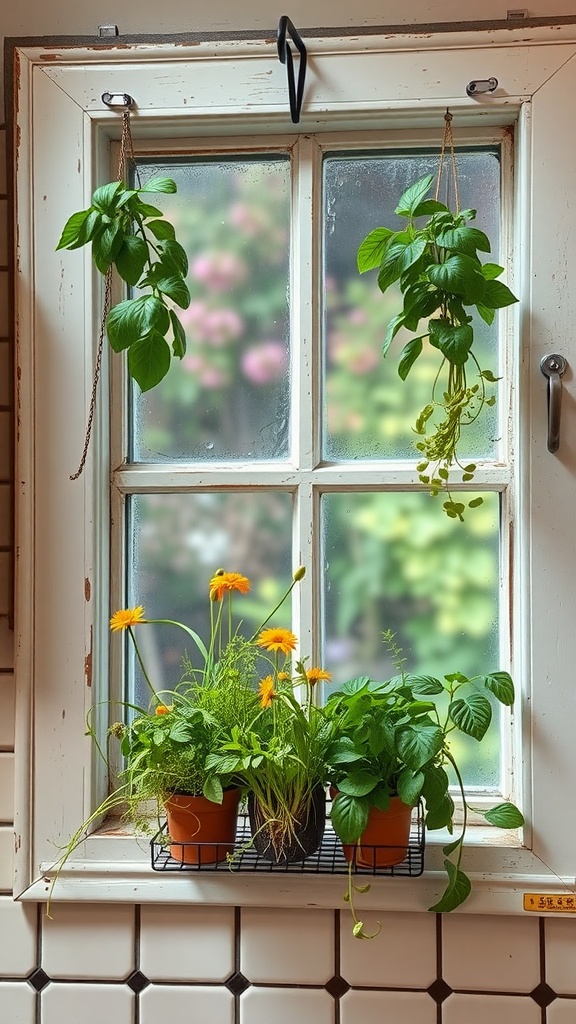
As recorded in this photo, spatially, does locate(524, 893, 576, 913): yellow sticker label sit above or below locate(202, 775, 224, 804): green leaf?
below

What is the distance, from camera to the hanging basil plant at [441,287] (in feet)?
3.86

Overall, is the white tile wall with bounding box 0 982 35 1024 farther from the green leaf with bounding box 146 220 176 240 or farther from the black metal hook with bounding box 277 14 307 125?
the black metal hook with bounding box 277 14 307 125

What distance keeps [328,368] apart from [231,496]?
28 cm

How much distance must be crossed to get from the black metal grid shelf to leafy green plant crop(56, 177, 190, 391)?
27.3 inches

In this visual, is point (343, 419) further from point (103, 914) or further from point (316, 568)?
point (103, 914)

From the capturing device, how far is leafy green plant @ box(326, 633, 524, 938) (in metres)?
1.15

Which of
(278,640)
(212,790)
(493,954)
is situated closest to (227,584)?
(278,640)

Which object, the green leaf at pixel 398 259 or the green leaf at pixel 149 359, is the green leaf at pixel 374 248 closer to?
the green leaf at pixel 398 259

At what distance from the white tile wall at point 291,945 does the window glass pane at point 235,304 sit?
75 centimetres

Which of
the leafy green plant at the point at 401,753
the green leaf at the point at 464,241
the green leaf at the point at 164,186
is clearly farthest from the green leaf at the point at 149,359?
the leafy green plant at the point at 401,753

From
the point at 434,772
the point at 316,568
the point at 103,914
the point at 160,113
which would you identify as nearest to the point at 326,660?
the point at 316,568

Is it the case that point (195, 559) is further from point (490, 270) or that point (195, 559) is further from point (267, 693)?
point (490, 270)

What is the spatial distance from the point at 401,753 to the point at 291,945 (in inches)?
15.7

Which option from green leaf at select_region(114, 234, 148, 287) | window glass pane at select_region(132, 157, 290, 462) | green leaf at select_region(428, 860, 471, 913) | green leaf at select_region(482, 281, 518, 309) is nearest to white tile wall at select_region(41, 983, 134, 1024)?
green leaf at select_region(428, 860, 471, 913)
